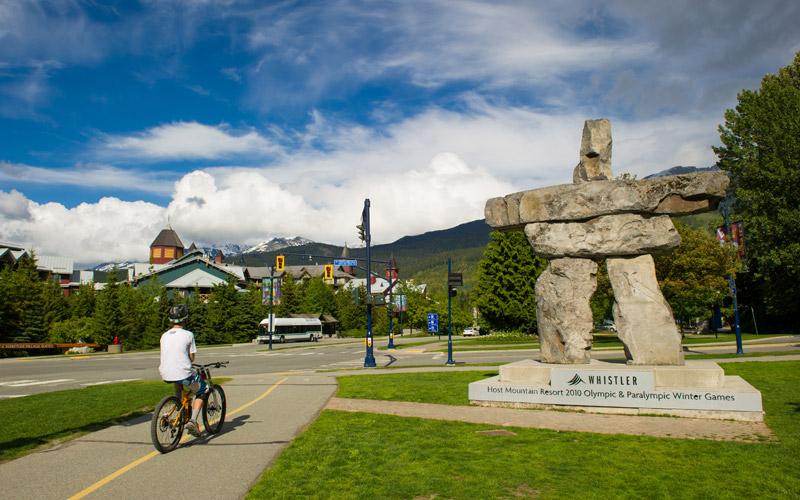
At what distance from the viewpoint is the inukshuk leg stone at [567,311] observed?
11.3 meters

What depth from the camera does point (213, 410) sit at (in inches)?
328

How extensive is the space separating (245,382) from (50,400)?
5737 millimetres

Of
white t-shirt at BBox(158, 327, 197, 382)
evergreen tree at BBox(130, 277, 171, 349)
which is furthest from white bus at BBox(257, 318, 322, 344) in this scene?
white t-shirt at BBox(158, 327, 197, 382)

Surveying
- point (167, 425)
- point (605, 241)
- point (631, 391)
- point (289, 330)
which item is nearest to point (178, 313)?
point (167, 425)

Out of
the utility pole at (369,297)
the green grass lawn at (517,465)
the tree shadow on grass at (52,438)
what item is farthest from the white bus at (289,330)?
the green grass lawn at (517,465)

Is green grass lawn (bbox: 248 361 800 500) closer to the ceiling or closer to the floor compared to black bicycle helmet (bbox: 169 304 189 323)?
closer to the floor

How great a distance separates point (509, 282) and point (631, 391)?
98.6ft

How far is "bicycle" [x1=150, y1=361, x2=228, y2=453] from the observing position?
275 inches

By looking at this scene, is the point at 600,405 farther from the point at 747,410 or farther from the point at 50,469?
the point at 50,469

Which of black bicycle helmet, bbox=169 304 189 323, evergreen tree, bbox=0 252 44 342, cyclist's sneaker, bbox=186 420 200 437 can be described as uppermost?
evergreen tree, bbox=0 252 44 342

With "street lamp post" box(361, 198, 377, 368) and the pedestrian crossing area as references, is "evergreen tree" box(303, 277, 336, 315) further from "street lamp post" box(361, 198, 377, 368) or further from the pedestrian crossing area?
the pedestrian crossing area

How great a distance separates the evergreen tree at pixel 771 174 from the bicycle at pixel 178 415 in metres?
35.9

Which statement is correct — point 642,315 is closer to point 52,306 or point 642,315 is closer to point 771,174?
point 771,174

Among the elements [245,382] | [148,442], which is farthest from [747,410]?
[245,382]
